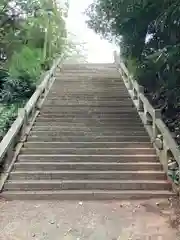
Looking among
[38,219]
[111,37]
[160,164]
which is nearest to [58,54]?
[111,37]

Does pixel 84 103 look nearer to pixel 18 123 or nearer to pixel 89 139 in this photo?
pixel 89 139

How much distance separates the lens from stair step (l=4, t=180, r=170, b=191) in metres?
6.94

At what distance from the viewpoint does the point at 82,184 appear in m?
7.01

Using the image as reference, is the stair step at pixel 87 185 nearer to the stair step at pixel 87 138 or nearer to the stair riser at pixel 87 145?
the stair riser at pixel 87 145

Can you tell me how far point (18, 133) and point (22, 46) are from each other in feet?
22.2

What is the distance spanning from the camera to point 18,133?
8.90m

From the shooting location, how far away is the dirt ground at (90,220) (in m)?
5.14

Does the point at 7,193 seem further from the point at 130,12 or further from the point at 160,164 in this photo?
the point at 130,12

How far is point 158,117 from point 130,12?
2452 mm

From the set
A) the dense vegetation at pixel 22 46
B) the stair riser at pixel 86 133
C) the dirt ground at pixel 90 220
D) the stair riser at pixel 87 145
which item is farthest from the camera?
the dense vegetation at pixel 22 46

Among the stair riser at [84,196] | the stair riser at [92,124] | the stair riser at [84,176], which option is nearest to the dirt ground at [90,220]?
the stair riser at [84,196]

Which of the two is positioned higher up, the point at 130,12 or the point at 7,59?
the point at 130,12

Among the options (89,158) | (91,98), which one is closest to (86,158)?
(89,158)

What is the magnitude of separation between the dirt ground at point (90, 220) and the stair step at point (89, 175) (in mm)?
883
